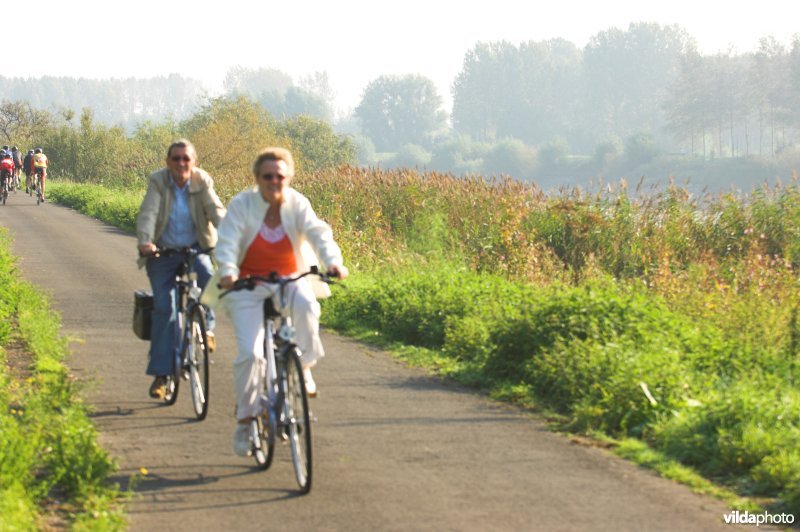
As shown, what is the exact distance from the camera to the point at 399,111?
192625 millimetres

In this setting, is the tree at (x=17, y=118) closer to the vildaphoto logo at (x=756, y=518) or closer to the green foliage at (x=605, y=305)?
the green foliage at (x=605, y=305)

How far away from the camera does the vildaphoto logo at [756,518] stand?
6.30m

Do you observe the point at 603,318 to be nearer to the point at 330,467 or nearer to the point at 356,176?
the point at 330,467

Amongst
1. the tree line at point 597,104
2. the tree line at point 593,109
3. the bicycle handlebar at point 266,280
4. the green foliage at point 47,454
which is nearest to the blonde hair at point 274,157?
the bicycle handlebar at point 266,280

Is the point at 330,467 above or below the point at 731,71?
below

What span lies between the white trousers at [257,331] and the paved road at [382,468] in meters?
0.51

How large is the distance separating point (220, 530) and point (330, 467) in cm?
140

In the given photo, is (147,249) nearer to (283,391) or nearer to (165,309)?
(165,309)

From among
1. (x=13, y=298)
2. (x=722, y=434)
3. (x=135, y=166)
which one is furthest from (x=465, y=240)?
(x=135, y=166)

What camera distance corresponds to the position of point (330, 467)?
7.32 m

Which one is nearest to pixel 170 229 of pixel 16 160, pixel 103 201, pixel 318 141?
pixel 103 201

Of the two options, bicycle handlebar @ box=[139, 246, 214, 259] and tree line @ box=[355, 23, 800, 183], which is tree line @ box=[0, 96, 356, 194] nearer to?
bicycle handlebar @ box=[139, 246, 214, 259]

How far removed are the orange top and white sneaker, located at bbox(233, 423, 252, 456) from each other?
3.05 ft

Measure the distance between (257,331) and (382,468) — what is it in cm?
116
